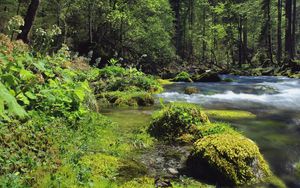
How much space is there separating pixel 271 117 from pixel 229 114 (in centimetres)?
147

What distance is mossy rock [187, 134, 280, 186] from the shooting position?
6.95 m

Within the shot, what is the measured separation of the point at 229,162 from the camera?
23.4 ft

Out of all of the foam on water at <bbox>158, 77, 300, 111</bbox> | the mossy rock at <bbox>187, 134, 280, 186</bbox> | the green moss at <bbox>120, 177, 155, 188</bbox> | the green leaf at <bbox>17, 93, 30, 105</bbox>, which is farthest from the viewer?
the foam on water at <bbox>158, 77, 300, 111</bbox>

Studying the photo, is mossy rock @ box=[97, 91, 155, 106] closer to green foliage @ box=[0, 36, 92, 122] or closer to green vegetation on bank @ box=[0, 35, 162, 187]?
green vegetation on bank @ box=[0, 35, 162, 187]

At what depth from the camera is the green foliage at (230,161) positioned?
696 centimetres

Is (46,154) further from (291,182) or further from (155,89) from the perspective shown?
(155,89)

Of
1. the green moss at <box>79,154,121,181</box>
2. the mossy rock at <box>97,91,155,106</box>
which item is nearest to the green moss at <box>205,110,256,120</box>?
the mossy rock at <box>97,91,155,106</box>

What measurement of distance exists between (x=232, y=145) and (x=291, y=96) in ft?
42.4

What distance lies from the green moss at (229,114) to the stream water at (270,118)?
15.0 inches

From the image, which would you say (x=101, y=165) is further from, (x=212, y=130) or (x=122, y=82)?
(x=122, y=82)

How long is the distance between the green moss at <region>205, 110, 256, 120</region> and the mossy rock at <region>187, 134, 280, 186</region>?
5.04 m

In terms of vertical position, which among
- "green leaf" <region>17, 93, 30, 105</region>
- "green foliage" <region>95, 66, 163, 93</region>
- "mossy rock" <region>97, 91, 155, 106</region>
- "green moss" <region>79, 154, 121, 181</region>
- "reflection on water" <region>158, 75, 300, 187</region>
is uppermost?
"green leaf" <region>17, 93, 30, 105</region>

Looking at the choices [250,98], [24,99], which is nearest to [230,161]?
[24,99]

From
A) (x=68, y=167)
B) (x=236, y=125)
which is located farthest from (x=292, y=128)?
(x=68, y=167)
